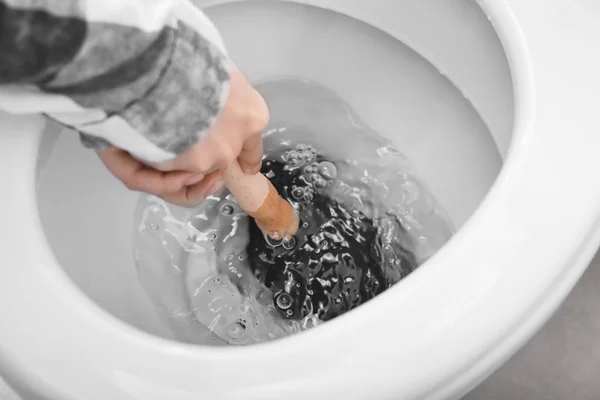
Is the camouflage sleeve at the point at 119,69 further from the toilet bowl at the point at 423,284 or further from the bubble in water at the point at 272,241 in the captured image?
the bubble in water at the point at 272,241

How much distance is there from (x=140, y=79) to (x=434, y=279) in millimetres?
199

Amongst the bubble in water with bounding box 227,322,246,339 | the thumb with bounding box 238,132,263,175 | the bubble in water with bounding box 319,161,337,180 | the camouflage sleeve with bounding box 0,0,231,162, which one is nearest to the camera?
the camouflage sleeve with bounding box 0,0,231,162

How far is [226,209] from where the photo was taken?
71cm

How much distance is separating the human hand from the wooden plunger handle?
0.19ft

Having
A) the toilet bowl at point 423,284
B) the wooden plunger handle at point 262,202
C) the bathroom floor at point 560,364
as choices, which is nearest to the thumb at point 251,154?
the wooden plunger handle at point 262,202

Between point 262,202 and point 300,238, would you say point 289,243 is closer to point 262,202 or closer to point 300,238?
point 300,238

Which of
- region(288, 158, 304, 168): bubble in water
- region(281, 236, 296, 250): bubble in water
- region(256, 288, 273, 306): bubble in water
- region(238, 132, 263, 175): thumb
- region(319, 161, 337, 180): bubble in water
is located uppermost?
region(238, 132, 263, 175): thumb

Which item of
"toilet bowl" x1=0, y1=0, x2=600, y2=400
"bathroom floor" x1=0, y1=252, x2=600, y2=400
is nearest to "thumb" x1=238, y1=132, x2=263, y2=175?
"toilet bowl" x1=0, y1=0, x2=600, y2=400

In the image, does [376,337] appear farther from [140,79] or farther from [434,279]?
[140,79]

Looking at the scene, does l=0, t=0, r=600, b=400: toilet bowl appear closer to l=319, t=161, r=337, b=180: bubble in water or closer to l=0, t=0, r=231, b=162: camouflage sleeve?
l=0, t=0, r=231, b=162: camouflage sleeve

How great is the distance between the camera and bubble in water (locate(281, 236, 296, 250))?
0.68 m

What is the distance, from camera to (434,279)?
364 mm

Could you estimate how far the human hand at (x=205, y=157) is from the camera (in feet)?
1.20

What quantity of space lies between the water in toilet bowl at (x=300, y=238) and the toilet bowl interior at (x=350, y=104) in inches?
1.0
